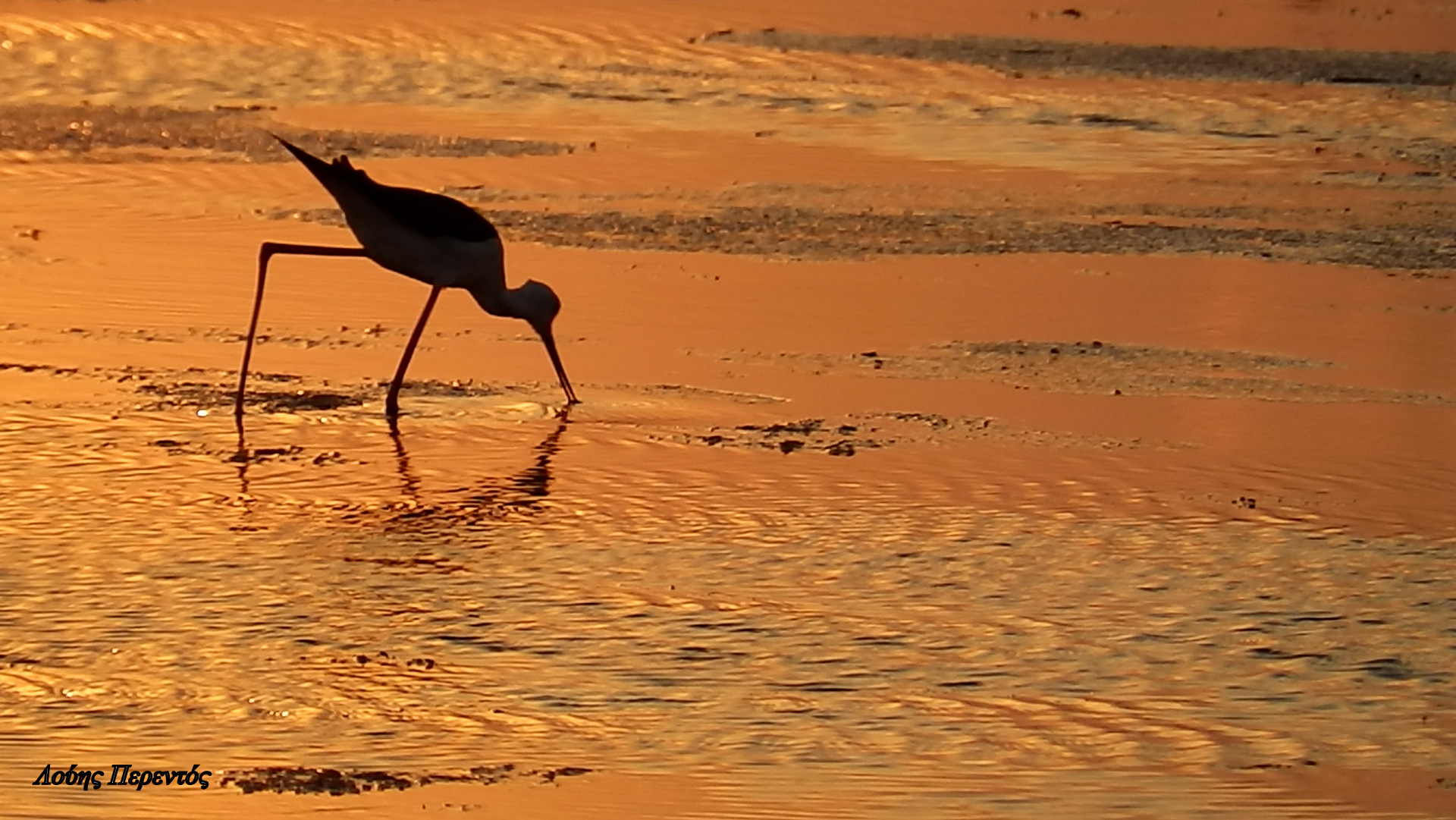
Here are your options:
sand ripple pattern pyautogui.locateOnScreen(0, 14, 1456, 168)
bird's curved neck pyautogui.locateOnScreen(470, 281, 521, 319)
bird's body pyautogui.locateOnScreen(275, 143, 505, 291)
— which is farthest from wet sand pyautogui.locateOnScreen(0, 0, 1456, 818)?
bird's body pyautogui.locateOnScreen(275, 143, 505, 291)

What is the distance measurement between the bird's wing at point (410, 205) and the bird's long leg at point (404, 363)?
0.24 meters

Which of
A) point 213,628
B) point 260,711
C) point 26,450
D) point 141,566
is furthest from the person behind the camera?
point 26,450

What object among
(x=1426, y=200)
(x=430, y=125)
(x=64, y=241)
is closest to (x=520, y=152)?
(x=430, y=125)

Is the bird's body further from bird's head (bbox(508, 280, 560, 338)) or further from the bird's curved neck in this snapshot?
bird's head (bbox(508, 280, 560, 338))

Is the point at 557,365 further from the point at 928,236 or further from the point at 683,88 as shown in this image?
the point at 683,88

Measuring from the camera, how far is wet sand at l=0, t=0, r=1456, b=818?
614 centimetres

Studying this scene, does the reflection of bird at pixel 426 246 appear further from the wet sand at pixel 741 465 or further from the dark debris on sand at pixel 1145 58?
the dark debris on sand at pixel 1145 58

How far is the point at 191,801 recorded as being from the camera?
222 inches

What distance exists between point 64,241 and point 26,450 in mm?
4237

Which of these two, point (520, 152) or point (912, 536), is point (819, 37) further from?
point (912, 536)

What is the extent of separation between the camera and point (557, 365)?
1033 centimetres

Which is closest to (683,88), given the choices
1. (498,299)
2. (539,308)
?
Answer: (498,299)

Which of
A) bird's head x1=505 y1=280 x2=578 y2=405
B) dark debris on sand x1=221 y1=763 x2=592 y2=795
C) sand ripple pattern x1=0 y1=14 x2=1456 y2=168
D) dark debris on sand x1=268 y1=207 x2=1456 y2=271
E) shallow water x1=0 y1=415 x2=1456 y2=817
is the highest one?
sand ripple pattern x1=0 y1=14 x2=1456 y2=168

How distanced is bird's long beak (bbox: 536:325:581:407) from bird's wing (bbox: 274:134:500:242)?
0.45m
